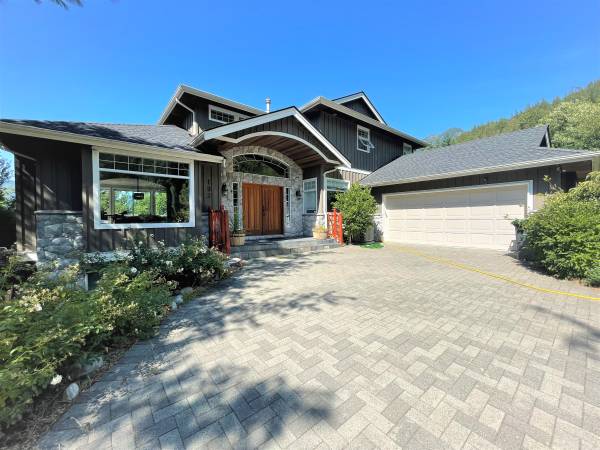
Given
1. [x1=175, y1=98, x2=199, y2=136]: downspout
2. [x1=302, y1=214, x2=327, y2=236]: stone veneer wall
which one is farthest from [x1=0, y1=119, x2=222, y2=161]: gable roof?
[x1=302, y1=214, x2=327, y2=236]: stone veneer wall

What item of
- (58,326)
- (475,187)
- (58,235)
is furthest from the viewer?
(475,187)

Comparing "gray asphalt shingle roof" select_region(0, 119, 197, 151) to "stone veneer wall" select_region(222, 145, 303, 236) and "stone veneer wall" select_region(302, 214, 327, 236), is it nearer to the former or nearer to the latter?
"stone veneer wall" select_region(222, 145, 303, 236)

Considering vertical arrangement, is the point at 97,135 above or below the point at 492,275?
above

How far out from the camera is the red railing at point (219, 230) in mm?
7332

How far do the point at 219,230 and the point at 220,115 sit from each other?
17.5 feet

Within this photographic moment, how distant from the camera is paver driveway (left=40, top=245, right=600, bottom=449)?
168cm

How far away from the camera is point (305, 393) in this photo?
204cm

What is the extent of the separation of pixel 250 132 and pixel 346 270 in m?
5.09

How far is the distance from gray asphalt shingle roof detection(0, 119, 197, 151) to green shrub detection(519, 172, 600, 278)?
8.96m

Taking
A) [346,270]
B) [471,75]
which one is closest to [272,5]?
[346,270]

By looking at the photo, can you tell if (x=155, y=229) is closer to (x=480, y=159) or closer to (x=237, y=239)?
(x=237, y=239)

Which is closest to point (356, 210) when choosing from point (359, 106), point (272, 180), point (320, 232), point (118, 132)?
point (320, 232)

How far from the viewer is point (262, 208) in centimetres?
1020

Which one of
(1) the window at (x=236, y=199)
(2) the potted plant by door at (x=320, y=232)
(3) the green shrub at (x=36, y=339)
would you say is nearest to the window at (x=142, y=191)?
(1) the window at (x=236, y=199)
